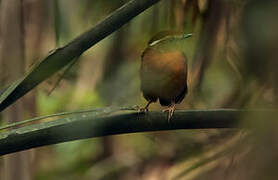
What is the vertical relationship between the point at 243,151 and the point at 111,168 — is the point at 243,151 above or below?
below

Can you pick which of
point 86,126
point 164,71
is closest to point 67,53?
point 86,126

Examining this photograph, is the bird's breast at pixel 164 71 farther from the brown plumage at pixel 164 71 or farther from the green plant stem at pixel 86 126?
the green plant stem at pixel 86 126

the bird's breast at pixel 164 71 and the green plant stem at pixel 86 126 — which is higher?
the bird's breast at pixel 164 71

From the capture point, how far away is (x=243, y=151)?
0.67m

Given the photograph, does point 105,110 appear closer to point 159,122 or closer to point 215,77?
point 159,122

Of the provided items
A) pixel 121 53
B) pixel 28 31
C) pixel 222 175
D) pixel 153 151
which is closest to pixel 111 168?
pixel 153 151

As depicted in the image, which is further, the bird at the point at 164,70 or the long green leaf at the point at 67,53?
the bird at the point at 164,70

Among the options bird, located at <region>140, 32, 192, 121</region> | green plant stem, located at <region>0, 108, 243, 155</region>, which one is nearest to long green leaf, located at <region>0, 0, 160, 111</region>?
green plant stem, located at <region>0, 108, 243, 155</region>

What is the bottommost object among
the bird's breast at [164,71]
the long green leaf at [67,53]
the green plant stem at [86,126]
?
the green plant stem at [86,126]

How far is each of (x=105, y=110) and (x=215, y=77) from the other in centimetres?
214

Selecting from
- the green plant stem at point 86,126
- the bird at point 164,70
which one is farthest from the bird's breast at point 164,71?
the green plant stem at point 86,126

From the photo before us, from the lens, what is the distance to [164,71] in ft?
5.78

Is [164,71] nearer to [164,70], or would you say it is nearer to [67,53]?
[164,70]

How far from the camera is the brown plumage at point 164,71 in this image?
5.86 feet
